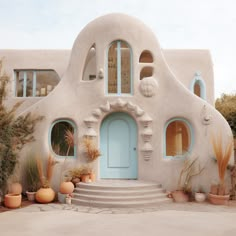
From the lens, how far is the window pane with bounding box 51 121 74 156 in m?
10.5

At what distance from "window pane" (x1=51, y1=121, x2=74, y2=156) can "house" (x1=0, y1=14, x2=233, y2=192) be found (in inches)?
1.5

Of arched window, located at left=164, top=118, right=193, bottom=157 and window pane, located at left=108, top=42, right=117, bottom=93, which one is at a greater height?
window pane, located at left=108, top=42, right=117, bottom=93

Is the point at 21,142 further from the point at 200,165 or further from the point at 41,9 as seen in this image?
the point at 200,165

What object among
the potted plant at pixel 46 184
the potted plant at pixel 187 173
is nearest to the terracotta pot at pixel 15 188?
the potted plant at pixel 46 184

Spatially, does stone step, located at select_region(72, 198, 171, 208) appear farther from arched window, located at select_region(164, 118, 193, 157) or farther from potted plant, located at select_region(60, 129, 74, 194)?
arched window, located at select_region(164, 118, 193, 157)

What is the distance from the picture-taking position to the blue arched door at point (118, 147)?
33.8 ft

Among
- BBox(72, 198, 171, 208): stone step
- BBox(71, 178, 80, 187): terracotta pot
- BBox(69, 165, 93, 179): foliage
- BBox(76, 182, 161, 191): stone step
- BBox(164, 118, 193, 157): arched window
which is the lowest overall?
BBox(72, 198, 171, 208): stone step

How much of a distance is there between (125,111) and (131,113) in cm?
25

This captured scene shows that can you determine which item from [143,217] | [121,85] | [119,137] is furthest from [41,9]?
[143,217]

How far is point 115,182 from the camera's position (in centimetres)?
959

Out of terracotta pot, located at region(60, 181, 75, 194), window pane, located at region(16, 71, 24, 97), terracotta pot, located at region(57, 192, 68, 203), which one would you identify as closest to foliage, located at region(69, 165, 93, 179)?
terracotta pot, located at region(60, 181, 75, 194)

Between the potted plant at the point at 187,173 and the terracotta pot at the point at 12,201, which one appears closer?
the terracotta pot at the point at 12,201

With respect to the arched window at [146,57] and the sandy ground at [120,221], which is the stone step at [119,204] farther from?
the arched window at [146,57]

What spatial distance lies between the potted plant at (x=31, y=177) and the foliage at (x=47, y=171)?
0.19m
